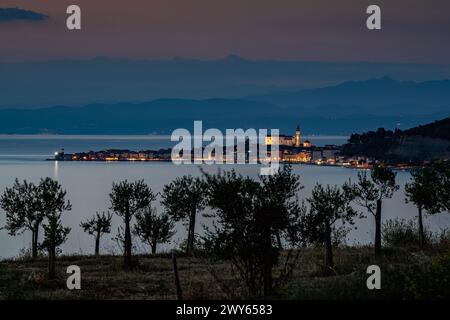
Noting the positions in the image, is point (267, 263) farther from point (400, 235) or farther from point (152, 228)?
point (152, 228)

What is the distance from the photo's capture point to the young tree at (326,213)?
15.5m

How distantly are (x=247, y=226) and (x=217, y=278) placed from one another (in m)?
1.43

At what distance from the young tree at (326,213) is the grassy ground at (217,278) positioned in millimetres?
853

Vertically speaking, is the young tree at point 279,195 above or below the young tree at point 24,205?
above

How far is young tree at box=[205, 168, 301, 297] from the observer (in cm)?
1444

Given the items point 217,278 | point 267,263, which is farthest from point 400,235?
point 217,278

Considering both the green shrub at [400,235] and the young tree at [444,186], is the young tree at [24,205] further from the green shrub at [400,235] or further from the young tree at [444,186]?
the young tree at [444,186]

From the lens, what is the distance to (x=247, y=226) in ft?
47.9

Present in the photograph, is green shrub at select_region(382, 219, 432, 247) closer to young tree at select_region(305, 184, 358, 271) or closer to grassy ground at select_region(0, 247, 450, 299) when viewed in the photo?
young tree at select_region(305, 184, 358, 271)

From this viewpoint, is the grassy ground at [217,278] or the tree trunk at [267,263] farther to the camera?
the tree trunk at [267,263]

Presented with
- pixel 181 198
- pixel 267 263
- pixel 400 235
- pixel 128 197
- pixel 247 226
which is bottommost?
pixel 400 235

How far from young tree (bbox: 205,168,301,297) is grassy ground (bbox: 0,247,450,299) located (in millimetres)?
576

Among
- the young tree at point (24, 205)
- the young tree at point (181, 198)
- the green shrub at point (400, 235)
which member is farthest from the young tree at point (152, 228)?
the green shrub at point (400, 235)

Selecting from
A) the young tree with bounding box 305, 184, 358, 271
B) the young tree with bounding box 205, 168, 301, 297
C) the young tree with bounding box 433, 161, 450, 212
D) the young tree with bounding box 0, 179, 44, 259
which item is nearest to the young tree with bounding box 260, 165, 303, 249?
the young tree with bounding box 205, 168, 301, 297
